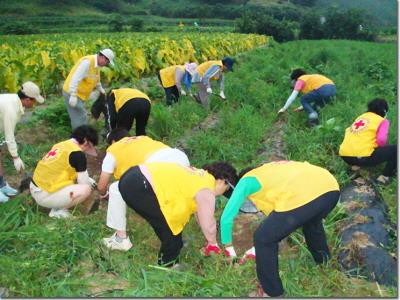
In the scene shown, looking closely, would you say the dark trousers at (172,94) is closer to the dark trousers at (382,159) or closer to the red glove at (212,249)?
the dark trousers at (382,159)

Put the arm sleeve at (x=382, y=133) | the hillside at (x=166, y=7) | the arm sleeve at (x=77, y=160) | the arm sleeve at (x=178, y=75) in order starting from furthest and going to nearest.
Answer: the hillside at (x=166, y=7)
the arm sleeve at (x=178, y=75)
the arm sleeve at (x=382, y=133)
the arm sleeve at (x=77, y=160)

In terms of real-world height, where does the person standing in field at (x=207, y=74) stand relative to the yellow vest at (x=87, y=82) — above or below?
below

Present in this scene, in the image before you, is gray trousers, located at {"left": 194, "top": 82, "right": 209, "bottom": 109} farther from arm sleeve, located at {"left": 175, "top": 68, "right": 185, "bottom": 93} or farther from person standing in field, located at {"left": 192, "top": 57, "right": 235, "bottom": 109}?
arm sleeve, located at {"left": 175, "top": 68, "right": 185, "bottom": 93}

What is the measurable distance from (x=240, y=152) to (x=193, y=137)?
705mm

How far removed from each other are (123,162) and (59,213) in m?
0.79

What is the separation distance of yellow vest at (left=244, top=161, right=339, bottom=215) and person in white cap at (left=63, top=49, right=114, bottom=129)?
305 cm

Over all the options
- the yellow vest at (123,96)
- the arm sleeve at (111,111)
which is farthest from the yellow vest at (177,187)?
the arm sleeve at (111,111)

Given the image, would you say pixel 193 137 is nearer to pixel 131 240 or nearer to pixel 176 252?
pixel 131 240

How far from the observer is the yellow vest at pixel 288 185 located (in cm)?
244

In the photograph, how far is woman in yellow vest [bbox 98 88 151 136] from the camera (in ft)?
15.8

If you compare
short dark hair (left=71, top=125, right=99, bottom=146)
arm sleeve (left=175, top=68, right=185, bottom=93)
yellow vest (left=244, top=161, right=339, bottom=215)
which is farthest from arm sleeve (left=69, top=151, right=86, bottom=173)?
arm sleeve (left=175, top=68, right=185, bottom=93)

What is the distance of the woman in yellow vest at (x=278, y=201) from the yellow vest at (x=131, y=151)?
894 mm

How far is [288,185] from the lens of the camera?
2.44 m

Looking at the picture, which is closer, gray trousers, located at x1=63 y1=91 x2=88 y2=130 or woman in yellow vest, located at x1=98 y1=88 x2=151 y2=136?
woman in yellow vest, located at x1=98 y1=88 x2=151 y2=136
